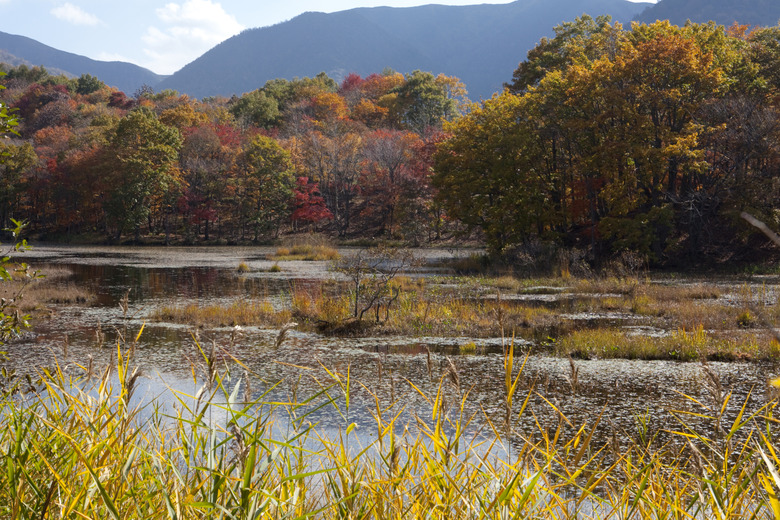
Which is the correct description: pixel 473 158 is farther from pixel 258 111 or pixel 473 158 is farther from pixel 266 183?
pixel 258 111

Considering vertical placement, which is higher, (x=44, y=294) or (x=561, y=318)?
(x=561, y=318)

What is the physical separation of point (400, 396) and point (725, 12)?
603ft

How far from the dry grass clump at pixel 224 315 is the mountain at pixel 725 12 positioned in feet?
535

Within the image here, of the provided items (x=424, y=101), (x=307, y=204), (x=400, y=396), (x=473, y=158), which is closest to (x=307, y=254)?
(x=473, y=158)

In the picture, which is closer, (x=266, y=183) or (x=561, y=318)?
(x=561, y=318)

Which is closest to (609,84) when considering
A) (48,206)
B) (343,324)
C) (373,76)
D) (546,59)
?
(546,59)

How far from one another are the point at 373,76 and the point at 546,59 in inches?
2039

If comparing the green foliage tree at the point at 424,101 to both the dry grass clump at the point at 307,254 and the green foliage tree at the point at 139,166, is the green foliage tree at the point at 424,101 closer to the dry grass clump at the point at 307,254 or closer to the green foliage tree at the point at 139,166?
the green foliage tree at the point at 139,166

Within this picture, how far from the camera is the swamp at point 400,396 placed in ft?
8.07

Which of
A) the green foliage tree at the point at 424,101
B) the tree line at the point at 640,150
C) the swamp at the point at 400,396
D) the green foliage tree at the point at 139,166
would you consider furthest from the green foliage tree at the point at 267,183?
the swamp at the point at 400,396

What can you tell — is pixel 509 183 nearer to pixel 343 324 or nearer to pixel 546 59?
pixel 546 59

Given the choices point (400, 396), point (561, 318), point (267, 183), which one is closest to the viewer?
point (400, 396)

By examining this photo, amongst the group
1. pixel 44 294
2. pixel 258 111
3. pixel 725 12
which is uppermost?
pixel 725 12

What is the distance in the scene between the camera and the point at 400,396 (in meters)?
8.74
